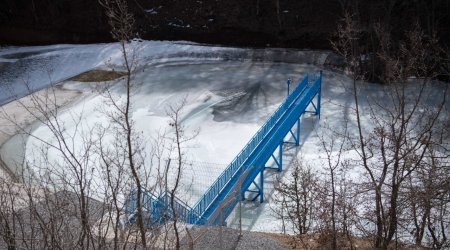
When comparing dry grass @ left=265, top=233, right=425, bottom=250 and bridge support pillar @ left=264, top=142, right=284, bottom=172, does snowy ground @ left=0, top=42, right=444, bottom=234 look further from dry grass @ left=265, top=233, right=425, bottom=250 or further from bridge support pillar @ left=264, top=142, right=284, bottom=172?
dry grass @ left=265, top=233, right=425, bottom=250

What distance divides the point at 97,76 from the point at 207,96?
5193 mm

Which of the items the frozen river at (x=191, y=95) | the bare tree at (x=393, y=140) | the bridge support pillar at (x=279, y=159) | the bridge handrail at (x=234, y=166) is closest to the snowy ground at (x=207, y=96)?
the frozen river at (x=191, y=95)

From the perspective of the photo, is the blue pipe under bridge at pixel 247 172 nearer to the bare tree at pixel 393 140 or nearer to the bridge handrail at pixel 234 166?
the bridge handrail at pixel 234 166

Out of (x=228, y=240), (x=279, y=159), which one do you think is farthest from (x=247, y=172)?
(x=279, y=159)

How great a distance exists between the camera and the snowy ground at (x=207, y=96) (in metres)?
15.1

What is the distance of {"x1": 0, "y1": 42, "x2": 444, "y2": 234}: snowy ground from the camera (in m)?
15.1

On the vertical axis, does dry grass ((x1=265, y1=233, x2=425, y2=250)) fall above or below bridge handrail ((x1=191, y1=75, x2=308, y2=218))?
below

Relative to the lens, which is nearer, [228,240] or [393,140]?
[393,140]

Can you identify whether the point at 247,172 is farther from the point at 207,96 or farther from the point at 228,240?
the point at 207,96

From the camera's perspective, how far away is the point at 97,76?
2175cm

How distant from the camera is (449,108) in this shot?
58.0ft

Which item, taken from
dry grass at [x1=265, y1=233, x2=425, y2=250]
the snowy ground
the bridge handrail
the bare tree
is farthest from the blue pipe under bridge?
the bare tree

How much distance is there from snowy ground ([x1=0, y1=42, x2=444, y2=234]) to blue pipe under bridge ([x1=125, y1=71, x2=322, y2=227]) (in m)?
0.54

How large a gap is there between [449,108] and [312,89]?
4385 millimetres
